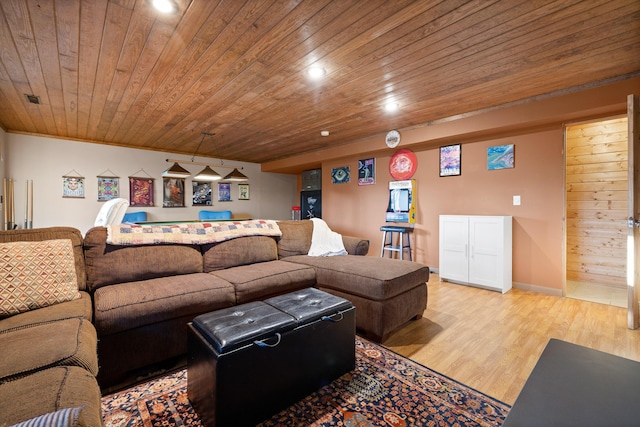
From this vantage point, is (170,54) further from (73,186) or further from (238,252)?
(73,186)

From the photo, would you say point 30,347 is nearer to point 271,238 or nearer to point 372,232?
point 271,238

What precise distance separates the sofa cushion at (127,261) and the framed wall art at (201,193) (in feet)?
15.5

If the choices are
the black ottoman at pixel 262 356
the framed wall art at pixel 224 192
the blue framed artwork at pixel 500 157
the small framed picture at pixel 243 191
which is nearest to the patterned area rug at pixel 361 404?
the black ottoman at pixel 262 356

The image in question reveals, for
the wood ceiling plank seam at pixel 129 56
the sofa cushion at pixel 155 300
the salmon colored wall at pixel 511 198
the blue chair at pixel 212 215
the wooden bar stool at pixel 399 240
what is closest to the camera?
the sofa cushion at pixel 155 300

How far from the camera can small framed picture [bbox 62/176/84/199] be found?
5145 millimetres

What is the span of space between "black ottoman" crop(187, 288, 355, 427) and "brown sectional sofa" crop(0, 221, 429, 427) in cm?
43

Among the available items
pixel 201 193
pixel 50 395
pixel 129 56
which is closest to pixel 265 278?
pixel 50 395

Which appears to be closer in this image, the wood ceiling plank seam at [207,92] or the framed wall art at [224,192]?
the wood ceiling plank seam at [207,92]

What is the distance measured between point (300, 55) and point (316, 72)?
319mm

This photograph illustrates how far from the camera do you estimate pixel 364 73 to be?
257 centimetres

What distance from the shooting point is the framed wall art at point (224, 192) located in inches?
281

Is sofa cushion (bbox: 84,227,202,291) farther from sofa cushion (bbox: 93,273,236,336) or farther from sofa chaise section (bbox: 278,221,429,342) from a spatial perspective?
sofa chaise section (bbox: 278,221,429,342)

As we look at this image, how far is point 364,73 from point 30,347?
9.36 ft

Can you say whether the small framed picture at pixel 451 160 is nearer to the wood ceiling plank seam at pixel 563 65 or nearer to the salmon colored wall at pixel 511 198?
the salmon colored wall at pixel 511 198
